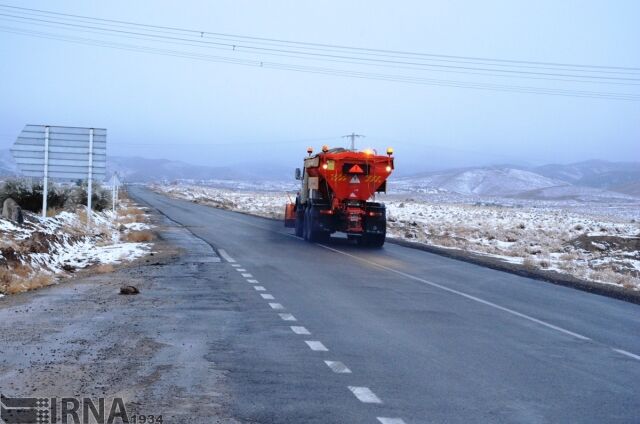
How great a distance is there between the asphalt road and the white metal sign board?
11.6 metres

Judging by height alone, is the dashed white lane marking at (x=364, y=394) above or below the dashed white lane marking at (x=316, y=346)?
above

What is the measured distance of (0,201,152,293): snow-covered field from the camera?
16513 mm

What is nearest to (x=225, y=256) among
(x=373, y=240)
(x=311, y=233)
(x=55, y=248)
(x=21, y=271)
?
(x=55, y=248)

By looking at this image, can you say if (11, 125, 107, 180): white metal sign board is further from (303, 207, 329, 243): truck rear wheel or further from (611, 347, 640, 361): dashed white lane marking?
(611, 347, 640, 361): dashed white lane marking

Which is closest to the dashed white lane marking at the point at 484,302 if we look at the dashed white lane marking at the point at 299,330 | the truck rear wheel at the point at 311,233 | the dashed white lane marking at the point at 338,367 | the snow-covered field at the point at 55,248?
the dashed white lane marking at the point at 299,330

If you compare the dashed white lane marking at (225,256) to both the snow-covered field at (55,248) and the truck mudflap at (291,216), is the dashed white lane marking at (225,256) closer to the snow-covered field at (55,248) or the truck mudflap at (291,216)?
the snow-covered field at (55,248)

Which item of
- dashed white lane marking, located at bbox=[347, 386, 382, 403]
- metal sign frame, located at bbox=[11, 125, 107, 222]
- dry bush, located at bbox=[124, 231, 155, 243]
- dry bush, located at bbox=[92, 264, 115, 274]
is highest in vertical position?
metal sign frame, located at bbox=[11, 125, 107, 222]

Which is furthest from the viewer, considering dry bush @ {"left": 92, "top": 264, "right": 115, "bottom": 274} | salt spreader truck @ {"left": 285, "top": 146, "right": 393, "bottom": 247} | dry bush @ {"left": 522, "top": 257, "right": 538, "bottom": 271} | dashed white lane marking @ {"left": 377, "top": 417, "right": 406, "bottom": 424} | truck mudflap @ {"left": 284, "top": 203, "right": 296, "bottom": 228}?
truck mudflap @ {"left": 284, "top": 203, "right": 296, "bottom": 228}

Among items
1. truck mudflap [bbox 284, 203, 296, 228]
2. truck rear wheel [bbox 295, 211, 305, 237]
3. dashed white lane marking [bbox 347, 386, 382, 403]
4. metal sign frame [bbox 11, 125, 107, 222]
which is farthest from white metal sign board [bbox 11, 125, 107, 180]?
dashed white lane marking [bbox 347, 386, 382, 403]

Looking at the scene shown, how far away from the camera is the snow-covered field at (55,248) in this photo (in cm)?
1651

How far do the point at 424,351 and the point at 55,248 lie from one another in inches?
540

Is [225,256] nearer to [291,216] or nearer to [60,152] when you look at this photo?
[60,152]

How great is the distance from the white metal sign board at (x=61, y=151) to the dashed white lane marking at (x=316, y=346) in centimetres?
1910

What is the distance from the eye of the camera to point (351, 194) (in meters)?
29.5
